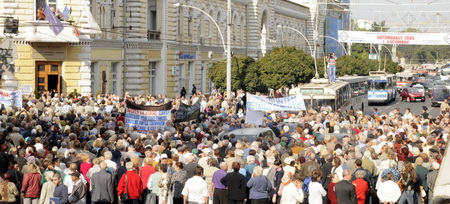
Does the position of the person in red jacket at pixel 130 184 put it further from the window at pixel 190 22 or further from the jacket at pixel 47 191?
the window at pixel 190 22

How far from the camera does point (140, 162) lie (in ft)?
66.6

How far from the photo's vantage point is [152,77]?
5706 centimetres

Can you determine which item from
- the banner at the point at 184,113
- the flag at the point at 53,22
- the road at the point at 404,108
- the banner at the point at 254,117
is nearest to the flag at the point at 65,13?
the flag at the point at 53,22

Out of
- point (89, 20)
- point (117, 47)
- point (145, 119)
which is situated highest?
point (89, 20)

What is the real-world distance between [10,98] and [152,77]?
87.7 feet

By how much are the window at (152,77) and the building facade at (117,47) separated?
0.18ft

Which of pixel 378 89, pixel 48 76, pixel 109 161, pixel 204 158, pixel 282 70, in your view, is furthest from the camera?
pixel 378 89

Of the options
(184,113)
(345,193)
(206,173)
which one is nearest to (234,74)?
(184,113)

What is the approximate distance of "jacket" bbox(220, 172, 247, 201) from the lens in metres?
17.9

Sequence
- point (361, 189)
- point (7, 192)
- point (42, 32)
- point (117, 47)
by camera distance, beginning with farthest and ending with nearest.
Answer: point (117, 47), point (42, 32), point (361, 189), point (7, 192)

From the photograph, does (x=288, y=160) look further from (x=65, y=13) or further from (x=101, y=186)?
(x=65, y=13)

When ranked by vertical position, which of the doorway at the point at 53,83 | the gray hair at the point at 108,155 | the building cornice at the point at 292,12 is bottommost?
the gray hair at the point at 108,155

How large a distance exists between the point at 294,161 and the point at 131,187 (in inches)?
123

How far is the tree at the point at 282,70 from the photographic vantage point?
66375mm
